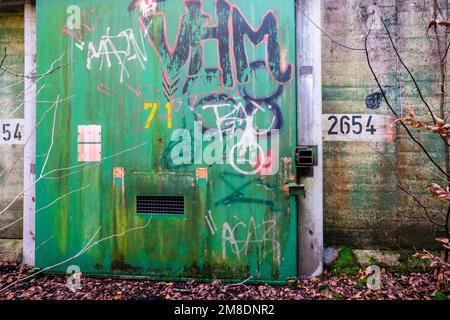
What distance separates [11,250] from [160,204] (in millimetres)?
2371

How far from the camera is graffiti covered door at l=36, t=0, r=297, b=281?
3.49 metres

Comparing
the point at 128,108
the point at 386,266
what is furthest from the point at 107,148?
the point at 386,266

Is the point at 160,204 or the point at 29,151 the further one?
the point at 29,151

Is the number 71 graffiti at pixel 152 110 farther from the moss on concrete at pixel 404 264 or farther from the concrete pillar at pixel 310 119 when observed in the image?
the moss on concrete at pixel 404 264

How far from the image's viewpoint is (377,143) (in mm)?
4086

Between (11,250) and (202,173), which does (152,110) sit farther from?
(11,250)

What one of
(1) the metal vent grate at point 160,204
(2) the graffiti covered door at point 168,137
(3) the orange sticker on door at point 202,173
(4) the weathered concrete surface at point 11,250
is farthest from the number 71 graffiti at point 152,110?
(4) the weathered concrete surface at point 11,250

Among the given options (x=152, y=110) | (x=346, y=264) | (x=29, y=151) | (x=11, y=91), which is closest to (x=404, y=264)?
(x=346, y=264)

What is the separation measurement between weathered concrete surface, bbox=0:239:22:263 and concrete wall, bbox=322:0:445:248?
4.21 meters

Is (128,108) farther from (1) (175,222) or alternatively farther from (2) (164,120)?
(1) (175,222)

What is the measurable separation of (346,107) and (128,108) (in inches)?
112

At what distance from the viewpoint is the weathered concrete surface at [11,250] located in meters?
4.12

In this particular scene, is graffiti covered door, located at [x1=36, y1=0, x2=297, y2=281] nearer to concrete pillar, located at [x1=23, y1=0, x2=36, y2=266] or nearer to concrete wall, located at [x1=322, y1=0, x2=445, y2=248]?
concrete pillar, located at [x1=23, y1=0, x2=36, y2=266]

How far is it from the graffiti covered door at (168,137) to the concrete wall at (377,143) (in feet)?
3.28
